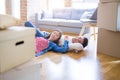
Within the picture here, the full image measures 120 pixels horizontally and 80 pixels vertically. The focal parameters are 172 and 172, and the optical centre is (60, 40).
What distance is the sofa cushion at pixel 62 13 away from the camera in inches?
181

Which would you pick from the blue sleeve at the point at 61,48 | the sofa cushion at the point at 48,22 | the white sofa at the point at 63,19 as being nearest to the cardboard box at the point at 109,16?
the blue sleeve at the point at 61,48

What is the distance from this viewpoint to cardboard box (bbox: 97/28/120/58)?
2.15m

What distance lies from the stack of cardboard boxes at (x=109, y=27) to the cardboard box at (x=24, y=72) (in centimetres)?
125

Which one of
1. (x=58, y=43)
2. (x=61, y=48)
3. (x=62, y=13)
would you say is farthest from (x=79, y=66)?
(x=62, y=13)

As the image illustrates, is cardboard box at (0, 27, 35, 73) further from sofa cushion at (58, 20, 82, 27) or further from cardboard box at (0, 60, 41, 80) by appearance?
sofa cushion at (58, 20, 82, 27)

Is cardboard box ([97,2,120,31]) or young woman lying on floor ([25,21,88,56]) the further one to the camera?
young woman lying on floor ([25,21,88,56])

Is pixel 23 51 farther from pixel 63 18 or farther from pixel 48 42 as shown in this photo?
pixel 63 18

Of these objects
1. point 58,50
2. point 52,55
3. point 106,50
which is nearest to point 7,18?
point 52,55

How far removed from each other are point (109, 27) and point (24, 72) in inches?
55.2

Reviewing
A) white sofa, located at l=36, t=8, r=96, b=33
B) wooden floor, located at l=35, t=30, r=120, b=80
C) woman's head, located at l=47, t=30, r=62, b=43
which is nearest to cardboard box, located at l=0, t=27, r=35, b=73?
wooden floor, located at l=35, t=30, r=120, b=80

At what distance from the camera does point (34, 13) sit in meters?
4.77

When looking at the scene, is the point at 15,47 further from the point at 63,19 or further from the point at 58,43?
the point at 63,19

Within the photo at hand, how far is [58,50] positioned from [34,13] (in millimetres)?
2634

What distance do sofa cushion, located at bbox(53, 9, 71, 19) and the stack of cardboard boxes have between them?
92.2 inches
